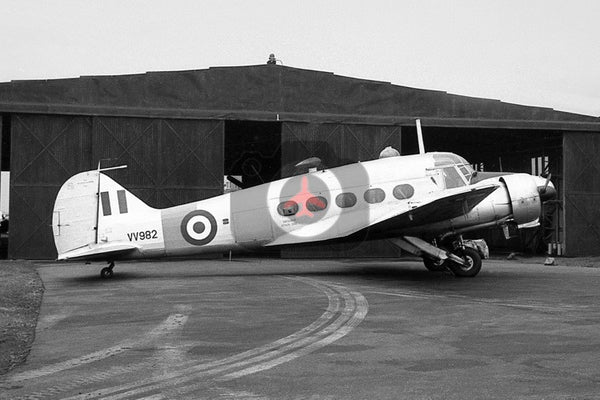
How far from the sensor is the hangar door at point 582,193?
106 ft

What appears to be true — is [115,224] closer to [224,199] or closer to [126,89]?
[224,199]

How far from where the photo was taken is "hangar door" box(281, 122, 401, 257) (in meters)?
30.2

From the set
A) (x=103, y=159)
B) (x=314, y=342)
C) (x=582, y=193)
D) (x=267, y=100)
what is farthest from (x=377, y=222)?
(x=582, y=193)

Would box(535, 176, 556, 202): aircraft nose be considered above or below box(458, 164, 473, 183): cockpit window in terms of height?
below

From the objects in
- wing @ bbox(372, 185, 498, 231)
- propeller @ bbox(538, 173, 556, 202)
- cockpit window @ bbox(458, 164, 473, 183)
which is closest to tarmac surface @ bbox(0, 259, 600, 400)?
wing @ bbox(372, 185, 498, 231)

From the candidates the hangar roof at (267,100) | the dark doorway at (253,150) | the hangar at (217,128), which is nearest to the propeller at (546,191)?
the hangar at (217,128)

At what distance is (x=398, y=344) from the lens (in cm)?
869

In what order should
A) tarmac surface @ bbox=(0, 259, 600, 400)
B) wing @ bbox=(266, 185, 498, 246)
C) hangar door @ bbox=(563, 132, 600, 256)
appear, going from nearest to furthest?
tarmac surface @ bbox=(0, 259, 600, 400) → wing @ bbox=(266, 185, 498, 246) → hangar door @ bbox=(563, 132, 600, 256)

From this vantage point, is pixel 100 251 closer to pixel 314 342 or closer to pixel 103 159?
pixel 314 342

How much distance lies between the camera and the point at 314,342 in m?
8.86

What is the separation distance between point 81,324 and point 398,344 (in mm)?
5587

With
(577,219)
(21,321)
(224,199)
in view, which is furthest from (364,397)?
(577,219)

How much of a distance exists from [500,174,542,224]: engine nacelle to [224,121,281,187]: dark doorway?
604 inches

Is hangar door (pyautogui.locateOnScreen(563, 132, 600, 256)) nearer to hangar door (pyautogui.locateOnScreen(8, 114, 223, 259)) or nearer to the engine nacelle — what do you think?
the engine nacelle
